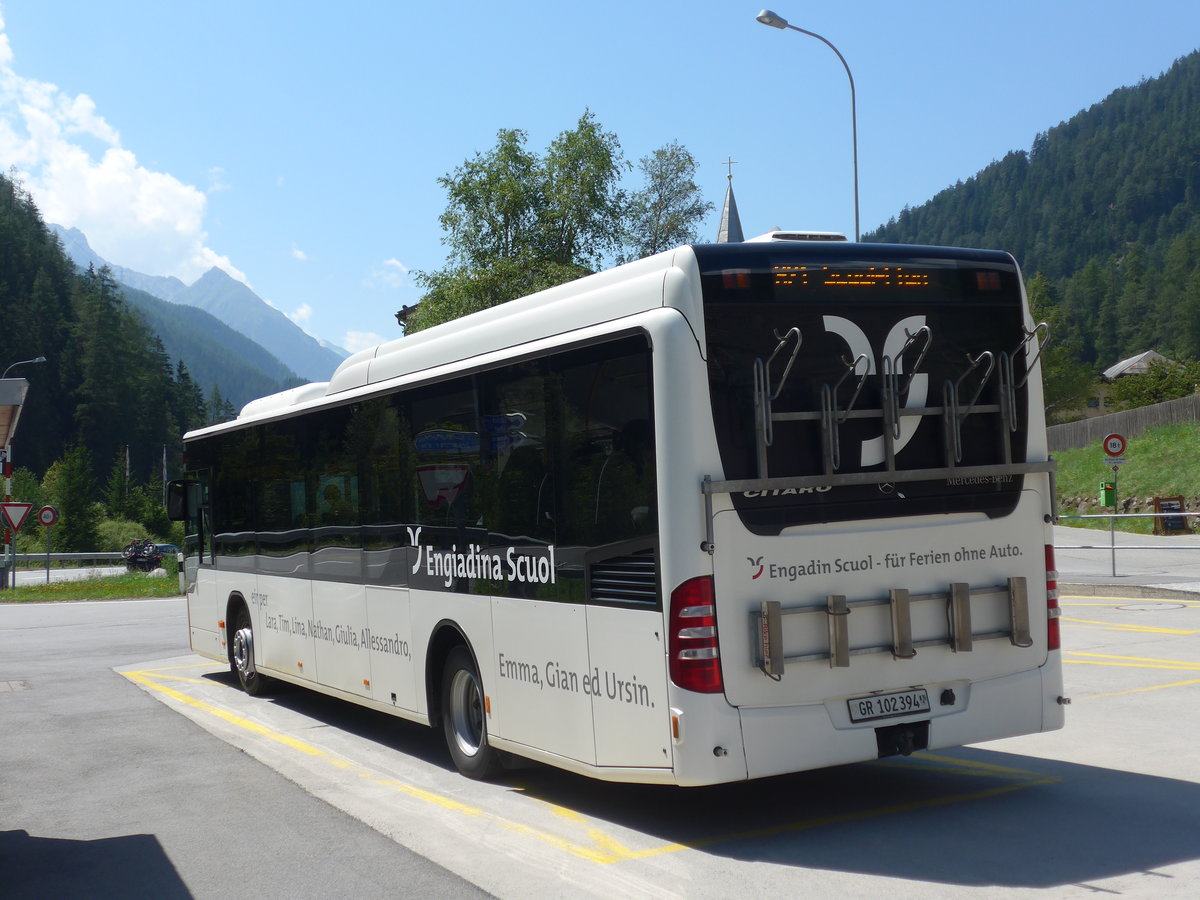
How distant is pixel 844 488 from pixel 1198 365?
85921 mm

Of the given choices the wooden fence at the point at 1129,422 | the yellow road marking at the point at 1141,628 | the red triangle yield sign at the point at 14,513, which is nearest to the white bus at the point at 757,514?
the yellow road marking at the point at 1141,628

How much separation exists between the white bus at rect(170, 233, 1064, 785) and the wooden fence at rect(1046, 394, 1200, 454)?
50.2 meters

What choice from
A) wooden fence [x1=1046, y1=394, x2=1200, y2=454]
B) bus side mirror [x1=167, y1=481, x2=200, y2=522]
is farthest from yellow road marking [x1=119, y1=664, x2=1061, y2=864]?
wooden fence [x1=1046, y1=394, x2=1200, y2=454]

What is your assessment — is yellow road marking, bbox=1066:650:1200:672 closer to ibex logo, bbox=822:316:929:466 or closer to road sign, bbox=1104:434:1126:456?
ibex logo, bbox=822:316:929:466

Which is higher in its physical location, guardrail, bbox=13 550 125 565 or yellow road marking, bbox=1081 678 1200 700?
yellow road marking, bbox=1081 678 1200 700

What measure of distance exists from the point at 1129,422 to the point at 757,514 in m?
54.2

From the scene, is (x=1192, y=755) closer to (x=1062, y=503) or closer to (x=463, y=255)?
(x=463, y=255)

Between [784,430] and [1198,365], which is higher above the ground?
[1198,365]

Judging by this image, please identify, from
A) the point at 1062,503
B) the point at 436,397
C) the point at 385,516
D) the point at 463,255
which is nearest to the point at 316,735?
the point at 385,516

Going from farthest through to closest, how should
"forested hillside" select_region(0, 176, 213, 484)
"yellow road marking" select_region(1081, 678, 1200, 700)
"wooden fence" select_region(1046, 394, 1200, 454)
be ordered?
1. "forested hillside" select_region(0, 176, 213, 484)
2. "wooden fence" select_region(1046, 394, 1200, 454)
3. "yellow road marking" select_region(1081, 678, 1200, 700)

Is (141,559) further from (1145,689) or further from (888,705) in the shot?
(888,705)

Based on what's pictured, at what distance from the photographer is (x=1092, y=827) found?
21.8ft

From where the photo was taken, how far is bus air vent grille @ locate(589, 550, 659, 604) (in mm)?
6590

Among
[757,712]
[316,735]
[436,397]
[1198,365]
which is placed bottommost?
[316,735]
